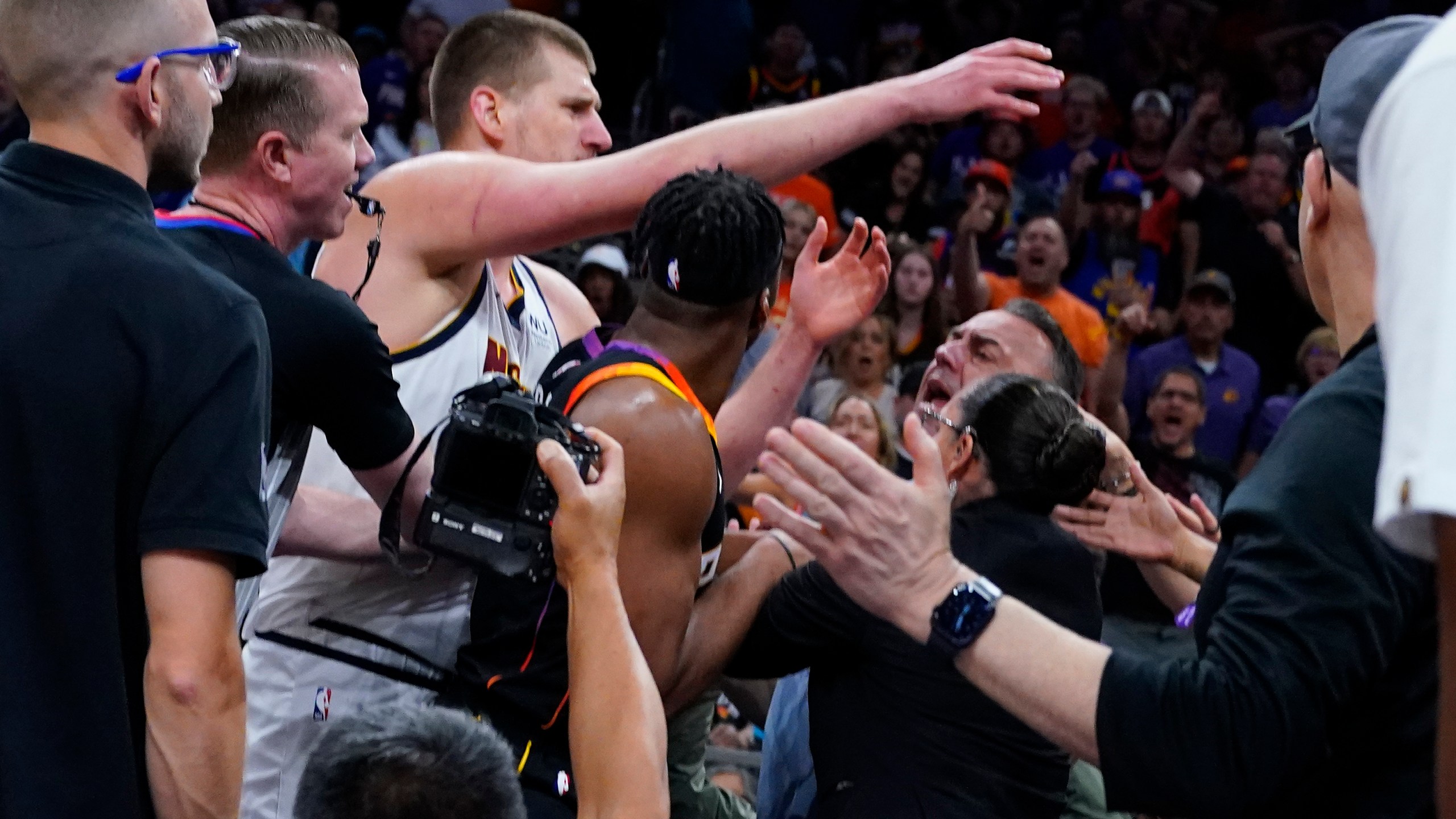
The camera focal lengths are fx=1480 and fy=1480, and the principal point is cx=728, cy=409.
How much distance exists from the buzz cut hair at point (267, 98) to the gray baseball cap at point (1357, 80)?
1.62 metres

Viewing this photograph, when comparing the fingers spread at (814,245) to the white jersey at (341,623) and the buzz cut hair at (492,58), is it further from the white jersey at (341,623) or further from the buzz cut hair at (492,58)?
the buzz cut hair at (492,58)

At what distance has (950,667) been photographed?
7.95ft

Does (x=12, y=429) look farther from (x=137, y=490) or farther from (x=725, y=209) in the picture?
(x=725, y=209)

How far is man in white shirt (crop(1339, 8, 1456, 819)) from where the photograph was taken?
37.0 inches

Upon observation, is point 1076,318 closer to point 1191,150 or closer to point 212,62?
point 1191,150

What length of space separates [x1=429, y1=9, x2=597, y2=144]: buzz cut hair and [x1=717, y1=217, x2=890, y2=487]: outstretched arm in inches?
38.3

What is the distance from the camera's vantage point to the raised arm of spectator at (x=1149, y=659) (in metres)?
1.49

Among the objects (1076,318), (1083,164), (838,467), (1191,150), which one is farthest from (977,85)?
(1191,150)

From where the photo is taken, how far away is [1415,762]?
1562mm

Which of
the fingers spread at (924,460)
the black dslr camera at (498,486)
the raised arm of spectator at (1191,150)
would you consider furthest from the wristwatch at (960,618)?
the raised arm of spectator at (1191,150)

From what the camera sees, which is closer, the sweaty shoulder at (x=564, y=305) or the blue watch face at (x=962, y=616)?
the blue watch face at (x=962, y=616)

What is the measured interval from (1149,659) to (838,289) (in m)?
1.42

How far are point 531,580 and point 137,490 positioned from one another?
20.3 inches

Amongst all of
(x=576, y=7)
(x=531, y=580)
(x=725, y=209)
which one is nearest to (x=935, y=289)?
(x=576, y=7)
